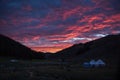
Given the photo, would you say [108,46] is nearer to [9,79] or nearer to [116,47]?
[116,47]

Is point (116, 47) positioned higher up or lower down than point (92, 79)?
higher up

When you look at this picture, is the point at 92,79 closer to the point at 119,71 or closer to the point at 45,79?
the point at 45,79

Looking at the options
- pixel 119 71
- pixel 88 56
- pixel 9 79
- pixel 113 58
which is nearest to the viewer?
pixel 119 71

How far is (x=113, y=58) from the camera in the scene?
151 m

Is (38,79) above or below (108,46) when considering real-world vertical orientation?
below

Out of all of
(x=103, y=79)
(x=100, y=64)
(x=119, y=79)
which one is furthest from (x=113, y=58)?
(x=119, y=79)

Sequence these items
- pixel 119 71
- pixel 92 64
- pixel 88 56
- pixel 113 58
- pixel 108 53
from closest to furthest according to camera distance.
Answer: pixel 119 71, pixel 92 64, pixel 113 58, pixel 108 53, pixel 88 56

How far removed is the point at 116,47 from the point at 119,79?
524 ft

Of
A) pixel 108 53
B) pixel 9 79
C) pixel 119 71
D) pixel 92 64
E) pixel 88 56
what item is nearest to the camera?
pixel 119 71

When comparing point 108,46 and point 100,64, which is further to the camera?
point 108,46

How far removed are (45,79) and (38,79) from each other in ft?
3.59

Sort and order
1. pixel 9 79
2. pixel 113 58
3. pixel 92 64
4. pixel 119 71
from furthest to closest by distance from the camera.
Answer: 1. pixel 113 58
2. pixel 92 64
3. pixel 9 79
4. pixel 119 71

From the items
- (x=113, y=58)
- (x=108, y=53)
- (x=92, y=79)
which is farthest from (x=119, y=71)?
(x=108, y=53)

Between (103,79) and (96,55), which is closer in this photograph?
(103,79)
